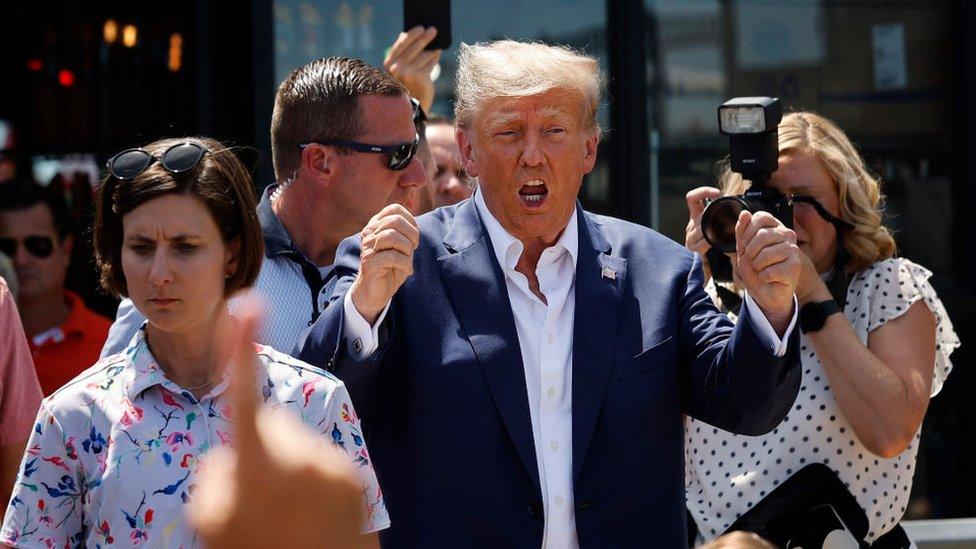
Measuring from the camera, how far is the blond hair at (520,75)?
286 cm

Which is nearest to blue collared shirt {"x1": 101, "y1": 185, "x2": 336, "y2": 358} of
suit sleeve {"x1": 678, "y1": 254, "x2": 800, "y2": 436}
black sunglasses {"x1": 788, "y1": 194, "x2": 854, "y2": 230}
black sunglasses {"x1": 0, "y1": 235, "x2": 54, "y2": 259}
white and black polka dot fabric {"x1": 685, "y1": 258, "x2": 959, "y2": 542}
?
suit sleeve {"x1": 678, "y1": 254, "x2": 800, "y2": 436}

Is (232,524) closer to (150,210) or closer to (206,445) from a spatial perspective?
(206,445)

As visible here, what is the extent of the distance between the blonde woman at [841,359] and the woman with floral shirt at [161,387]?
3.98 ft

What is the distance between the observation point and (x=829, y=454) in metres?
3.40

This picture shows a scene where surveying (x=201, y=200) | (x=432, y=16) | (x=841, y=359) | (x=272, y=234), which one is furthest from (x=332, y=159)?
(x=841, y=359)

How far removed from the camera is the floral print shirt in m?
2.35

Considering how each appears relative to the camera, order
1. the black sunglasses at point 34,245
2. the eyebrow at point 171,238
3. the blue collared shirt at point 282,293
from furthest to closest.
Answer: the black sunglasses at point 34,245 → the blue collared shirt at point 282,293 → the eyebrow at point 171,238

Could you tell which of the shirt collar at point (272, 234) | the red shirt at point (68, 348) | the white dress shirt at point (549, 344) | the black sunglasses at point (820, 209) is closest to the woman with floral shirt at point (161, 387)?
the white dress shirt at point (549, 344)

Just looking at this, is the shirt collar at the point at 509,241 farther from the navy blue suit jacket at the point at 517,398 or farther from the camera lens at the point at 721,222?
the camera lens at the point at 721,222

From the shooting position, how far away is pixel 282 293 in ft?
10.8

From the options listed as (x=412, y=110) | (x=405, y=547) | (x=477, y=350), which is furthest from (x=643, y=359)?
(x=412, y=110)

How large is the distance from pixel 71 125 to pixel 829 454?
4351mm

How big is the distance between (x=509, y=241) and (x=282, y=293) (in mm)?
659

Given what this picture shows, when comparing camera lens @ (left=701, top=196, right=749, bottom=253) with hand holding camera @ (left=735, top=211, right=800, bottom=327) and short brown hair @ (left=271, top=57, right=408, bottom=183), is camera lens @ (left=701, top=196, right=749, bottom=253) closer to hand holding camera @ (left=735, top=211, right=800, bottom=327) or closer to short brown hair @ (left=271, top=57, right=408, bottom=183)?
hand holding camera @ (left=735, top=211, right=800, bottom=327)
